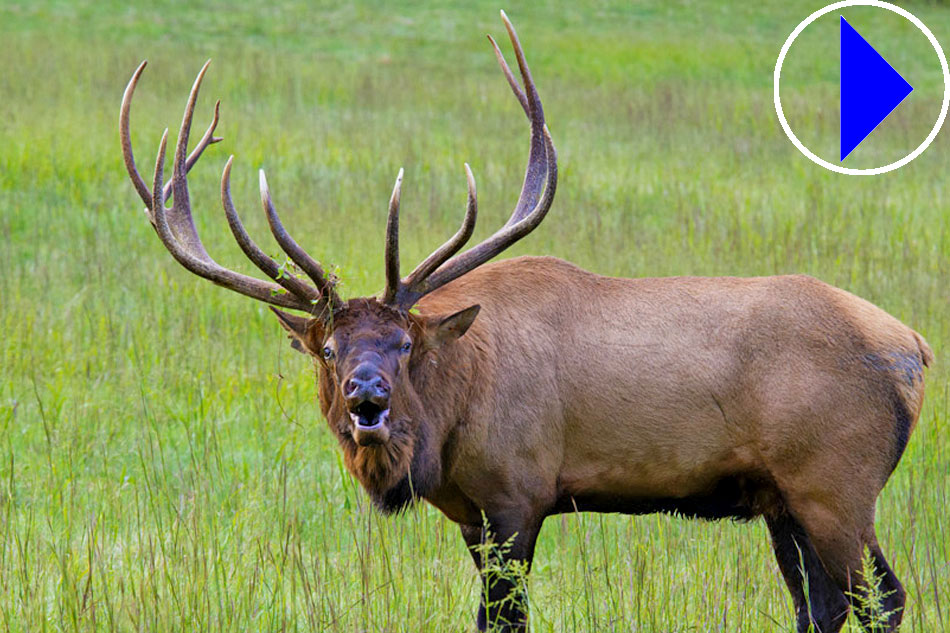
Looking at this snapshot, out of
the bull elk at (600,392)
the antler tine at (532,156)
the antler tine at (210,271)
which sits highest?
the antler tine at (532,156)

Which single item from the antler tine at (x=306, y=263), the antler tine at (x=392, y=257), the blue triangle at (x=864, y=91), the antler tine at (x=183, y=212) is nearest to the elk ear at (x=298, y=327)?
the antler tine at (x=306, y=263)

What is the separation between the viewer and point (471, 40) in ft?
74.6

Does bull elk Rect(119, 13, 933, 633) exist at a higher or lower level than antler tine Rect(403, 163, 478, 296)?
lower

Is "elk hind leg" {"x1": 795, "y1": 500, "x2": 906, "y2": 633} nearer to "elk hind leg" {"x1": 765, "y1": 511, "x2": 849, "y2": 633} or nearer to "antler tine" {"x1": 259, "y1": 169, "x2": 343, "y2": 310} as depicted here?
"elk hind leg" {"x1": 765, "y1": 511, "x2": 849, "y2": 633}

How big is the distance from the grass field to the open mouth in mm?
299

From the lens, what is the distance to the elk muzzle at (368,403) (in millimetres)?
4211

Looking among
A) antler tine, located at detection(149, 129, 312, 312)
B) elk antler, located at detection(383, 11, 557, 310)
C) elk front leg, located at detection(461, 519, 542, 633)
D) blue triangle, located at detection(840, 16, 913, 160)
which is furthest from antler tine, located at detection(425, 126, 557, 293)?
blue triangle, located at detection(840, 16, 913, 160)

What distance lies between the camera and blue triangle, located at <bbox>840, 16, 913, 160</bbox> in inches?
627

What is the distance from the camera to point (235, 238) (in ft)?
15.5

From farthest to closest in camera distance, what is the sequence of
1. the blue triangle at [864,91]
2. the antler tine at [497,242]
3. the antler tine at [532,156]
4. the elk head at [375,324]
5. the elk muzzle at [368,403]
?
the blue triangle at [864,91], the antler tine at [532,156], the antler tine at [497,242], the elk head at [375,324], the elk muzzle at [368,403]

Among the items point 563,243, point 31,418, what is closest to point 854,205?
point 563,243

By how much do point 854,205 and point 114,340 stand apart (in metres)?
6.83

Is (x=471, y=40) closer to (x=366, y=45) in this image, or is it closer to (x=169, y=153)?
(x=366, y=45)

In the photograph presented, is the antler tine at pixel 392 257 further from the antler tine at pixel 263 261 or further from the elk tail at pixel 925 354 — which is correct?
the elk tail at pixel 925 354
